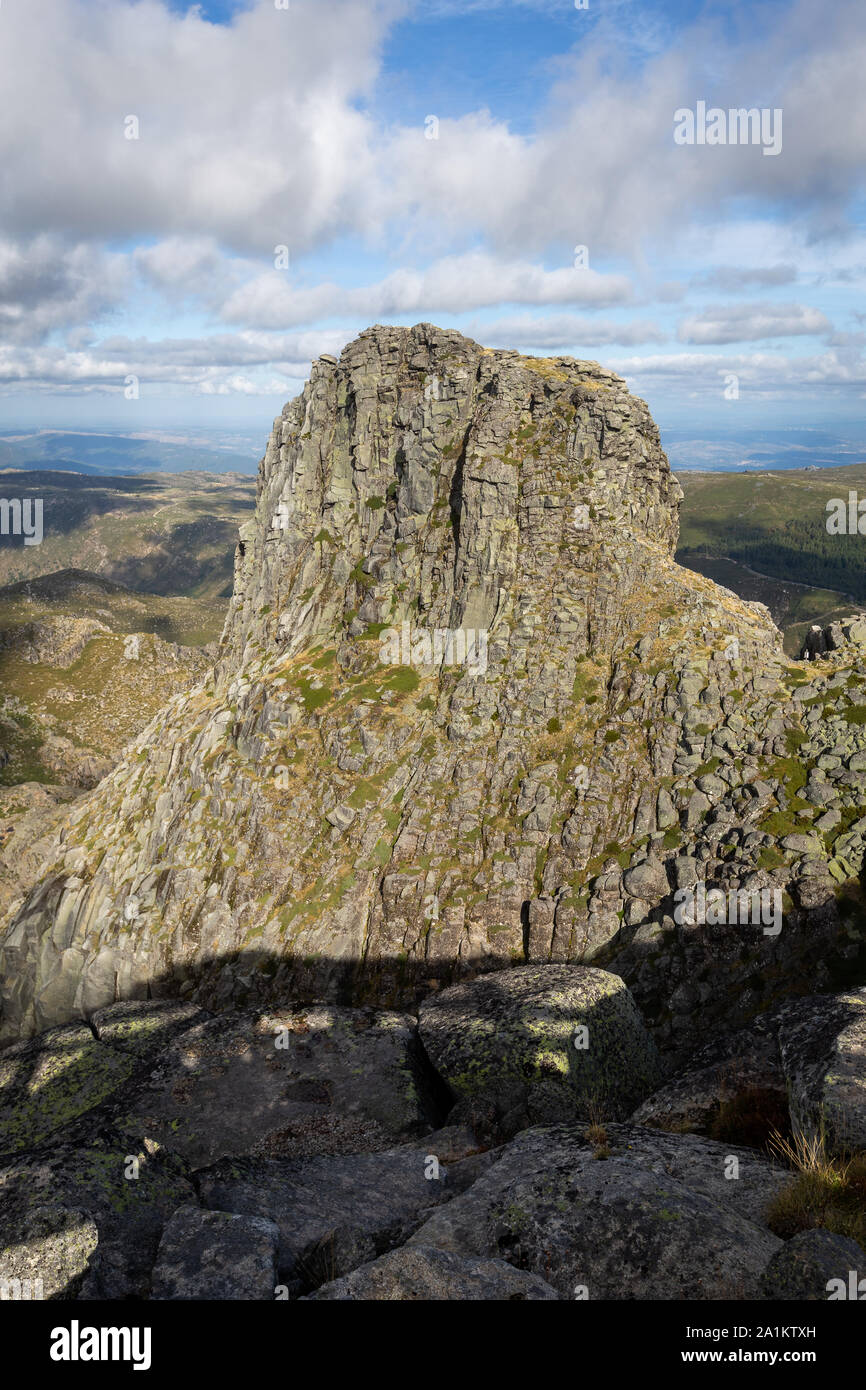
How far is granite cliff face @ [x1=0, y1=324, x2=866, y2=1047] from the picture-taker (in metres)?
46.7

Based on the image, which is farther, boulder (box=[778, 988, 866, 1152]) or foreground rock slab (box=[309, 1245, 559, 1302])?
boulder (box=[778, 988, 866, 1152])

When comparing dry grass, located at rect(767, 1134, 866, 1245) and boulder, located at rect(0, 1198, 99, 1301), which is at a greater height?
dry grass, located at rect(767, 1134, 866, 1245)

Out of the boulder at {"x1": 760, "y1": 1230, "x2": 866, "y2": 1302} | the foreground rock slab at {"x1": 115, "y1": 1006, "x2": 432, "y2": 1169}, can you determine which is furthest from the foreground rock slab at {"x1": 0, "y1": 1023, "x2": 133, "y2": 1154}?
the boulder at {"x1": 760, "y1": 1230, "x2": 866, "y2": 1302}

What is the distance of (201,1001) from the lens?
5397 centimetres

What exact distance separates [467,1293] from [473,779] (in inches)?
1791

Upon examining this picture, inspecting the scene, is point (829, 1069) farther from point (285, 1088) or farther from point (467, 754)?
point (467, 754)

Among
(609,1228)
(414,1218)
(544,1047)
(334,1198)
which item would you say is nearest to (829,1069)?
(609,1228)

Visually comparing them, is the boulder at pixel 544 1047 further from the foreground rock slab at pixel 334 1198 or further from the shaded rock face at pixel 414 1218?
the foreground rock slab at pixel 334 1198

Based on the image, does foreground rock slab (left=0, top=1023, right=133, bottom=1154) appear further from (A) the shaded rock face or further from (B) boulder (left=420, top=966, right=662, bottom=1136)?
(B) boulder (left=420, top=966, right=662, bottom=1136)

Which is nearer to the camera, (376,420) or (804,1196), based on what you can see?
(804,1196)

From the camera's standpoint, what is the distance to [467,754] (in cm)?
5756

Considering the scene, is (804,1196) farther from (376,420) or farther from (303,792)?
(376,420)
